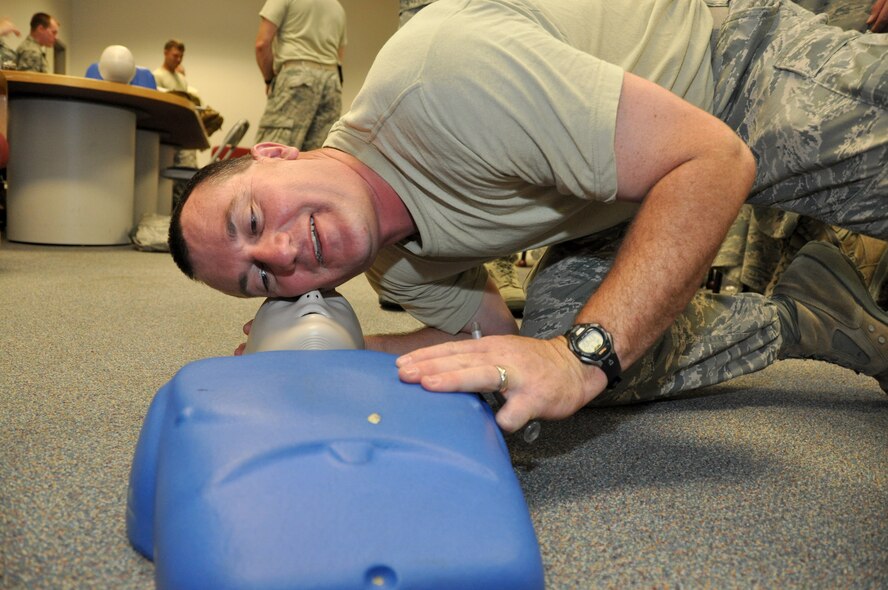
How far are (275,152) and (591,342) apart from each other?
0.66 metres

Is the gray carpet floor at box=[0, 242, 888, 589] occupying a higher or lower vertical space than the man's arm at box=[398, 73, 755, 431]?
lower

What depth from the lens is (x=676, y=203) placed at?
86 cm

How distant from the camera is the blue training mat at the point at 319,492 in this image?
53 centimetres

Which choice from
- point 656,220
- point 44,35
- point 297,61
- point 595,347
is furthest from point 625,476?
point 44,35

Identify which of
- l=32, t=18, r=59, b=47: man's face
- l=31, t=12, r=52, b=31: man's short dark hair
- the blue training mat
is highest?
the blue training mat

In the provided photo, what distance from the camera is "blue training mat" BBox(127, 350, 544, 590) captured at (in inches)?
20.8

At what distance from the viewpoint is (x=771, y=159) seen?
44.8 inches

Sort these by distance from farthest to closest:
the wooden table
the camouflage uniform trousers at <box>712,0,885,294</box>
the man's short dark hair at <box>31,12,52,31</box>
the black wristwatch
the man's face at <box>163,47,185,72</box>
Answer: the man's face at <box>163,47,185,72</box>, the man's short dark hair at <box>31,12,52,31</box>, the wooden table, the camouflage uniform trousers at <box>712,0,885,294</box>, the black wristwatch

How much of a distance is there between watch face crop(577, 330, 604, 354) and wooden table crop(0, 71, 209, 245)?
125 inches

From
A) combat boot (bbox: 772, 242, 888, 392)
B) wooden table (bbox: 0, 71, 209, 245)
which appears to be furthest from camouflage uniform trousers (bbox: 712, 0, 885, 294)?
wooden table (bbox: 0, 71, 209, 245)

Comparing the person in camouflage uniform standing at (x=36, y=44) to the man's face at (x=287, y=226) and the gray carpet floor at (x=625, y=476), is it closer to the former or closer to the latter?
the gray carpet floor at (x=625, y=476)

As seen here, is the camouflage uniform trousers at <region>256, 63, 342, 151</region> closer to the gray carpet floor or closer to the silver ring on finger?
the gray carpet floor

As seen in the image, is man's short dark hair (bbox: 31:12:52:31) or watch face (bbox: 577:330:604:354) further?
man's short dark hair (bbox: 31:12:52:31)

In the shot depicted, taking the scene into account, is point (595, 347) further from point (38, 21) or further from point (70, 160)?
point (38, 21)
